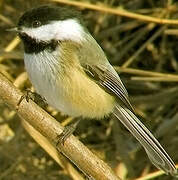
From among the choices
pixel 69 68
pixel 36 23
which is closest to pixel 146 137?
pixel 69 68

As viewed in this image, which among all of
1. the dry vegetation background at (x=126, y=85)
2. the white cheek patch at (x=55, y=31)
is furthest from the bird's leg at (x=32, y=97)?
the dry vegetation background at (x=126, y=85)

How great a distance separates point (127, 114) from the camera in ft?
5.18

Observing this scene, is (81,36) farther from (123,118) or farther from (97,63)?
(123,118)

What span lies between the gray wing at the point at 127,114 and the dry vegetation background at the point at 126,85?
1.27ft

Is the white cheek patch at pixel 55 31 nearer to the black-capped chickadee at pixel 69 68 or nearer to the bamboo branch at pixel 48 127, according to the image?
the black-capped chickadee at pixel 69 68

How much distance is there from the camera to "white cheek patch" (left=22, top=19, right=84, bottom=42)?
4.63 ft

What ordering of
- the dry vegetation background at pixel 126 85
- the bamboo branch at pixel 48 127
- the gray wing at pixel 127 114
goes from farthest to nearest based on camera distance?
1. the dry vegetation background at pixel 126 85
2. the gray wing at pixel 127 114
3. the bamboo branch at pixel 48 127

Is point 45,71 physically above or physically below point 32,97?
above

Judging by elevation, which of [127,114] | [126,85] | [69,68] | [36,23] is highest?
[36,23]

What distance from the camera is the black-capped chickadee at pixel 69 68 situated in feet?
4.59

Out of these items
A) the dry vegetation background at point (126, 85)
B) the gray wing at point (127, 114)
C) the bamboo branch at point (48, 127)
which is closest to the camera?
the bamboo branch at point (48, 127)

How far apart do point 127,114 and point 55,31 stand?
1.13ft

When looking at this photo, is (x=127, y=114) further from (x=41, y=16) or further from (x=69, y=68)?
(x=41, y=16)

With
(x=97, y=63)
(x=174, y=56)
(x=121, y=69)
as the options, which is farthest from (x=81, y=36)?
(x=174, y=56)
